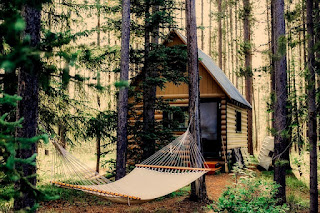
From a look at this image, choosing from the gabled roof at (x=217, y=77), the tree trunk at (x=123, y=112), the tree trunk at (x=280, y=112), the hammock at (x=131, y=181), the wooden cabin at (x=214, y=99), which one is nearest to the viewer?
the hammock at (x=131, y=181)

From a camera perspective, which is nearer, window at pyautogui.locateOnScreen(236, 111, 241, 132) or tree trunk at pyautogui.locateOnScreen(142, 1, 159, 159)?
tree trunk at pyautogui.locateOnScreen(142, 1, 159, 159)

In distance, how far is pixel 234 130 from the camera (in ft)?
41.2

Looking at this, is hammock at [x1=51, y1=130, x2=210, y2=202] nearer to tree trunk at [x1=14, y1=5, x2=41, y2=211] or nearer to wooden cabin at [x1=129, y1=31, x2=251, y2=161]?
tree trunk at [x1=14, y1=5, x2=41, y2=211]

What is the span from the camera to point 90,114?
727 cm

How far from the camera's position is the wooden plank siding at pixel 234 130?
1166 cm

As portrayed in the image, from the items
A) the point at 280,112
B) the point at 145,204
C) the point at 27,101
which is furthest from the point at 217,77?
the point at 27,101

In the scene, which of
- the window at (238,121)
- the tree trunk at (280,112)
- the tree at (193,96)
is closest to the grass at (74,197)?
the tree at (193,96)

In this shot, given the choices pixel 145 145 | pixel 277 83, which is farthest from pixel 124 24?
pixel 277 83

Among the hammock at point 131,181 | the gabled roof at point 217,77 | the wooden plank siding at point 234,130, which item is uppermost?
the gabled roof at point 217,77

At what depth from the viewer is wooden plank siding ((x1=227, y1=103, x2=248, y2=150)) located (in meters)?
11.7

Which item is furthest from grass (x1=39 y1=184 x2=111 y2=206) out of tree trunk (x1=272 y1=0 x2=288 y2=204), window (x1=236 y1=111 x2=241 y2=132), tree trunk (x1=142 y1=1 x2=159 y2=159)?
window (x1=236 y1=111 x2=241 y2=132)

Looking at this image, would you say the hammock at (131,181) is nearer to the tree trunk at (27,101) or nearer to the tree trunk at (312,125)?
the tree trunk at (27,101)


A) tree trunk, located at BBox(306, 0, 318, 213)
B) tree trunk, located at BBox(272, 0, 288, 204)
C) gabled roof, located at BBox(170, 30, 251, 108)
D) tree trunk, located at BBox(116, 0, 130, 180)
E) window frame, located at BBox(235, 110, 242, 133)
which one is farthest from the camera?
window frame, located at BBox(235, 110, 242, 133)

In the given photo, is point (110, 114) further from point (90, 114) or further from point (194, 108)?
point (194, 108)
